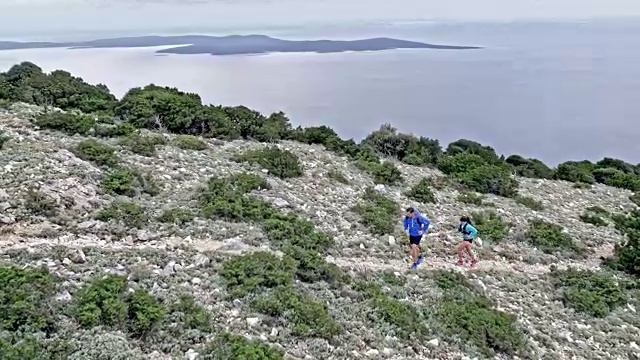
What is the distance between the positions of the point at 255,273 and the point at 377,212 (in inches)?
272

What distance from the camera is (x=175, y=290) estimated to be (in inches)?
399

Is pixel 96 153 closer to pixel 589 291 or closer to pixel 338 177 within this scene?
pixel 338 177

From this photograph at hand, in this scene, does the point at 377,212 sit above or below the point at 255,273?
below

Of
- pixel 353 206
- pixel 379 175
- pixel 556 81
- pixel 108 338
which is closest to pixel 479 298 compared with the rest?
pixel 353 206

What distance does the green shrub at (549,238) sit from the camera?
58.3 ft

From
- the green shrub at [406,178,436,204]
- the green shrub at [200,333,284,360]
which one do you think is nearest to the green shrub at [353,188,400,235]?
the green shrub at [406,178,436,204]

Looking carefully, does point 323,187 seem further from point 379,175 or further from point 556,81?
point 556,81

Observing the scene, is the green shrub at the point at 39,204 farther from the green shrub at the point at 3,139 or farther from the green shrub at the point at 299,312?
the green shrub at the point at 299,312

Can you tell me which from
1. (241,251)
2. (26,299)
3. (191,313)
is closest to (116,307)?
(191,313)

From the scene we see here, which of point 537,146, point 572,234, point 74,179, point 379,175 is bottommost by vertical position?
point 537,146

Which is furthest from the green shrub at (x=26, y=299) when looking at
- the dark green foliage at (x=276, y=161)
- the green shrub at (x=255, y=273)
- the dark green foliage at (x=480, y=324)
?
the dark green foliage at (x=276, y=161)

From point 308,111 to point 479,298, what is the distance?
81896 millimetres

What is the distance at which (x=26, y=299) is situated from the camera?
8594 millimetres

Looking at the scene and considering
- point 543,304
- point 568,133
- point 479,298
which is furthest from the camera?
point 568,133
